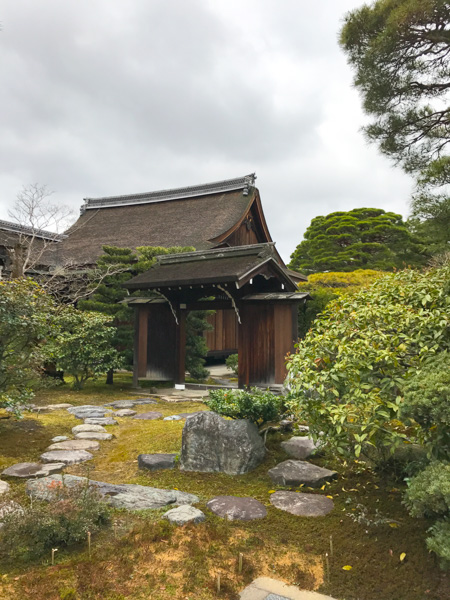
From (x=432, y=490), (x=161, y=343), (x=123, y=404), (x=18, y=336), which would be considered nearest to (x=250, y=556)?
(x=432, y=490)

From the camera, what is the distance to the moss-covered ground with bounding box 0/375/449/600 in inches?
105

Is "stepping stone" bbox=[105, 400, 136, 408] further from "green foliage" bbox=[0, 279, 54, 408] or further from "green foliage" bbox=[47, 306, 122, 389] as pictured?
"green foliage" bbox=[0, 279, 54, 408]

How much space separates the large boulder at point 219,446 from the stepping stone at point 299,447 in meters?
0.52

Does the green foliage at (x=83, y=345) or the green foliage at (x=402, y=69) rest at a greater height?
the green foliage at (x=402, y=69)

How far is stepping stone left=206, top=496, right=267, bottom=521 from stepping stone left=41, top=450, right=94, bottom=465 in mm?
2135

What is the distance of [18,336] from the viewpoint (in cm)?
627

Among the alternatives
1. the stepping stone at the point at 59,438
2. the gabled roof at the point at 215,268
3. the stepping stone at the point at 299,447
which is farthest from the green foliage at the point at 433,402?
the gabled roof at the point at 215,268

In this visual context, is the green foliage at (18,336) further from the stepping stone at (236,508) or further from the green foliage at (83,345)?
the green foliage at (83,345)

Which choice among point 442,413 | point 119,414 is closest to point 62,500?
point 442,413

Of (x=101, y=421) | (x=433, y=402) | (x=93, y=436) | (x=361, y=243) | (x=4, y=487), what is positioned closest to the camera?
(x=433, y=402)

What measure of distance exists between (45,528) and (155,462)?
200cm

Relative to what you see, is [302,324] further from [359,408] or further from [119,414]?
[359,408]

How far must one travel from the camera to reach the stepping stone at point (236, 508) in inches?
144

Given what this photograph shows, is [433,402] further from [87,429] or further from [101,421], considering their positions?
[101,421]
